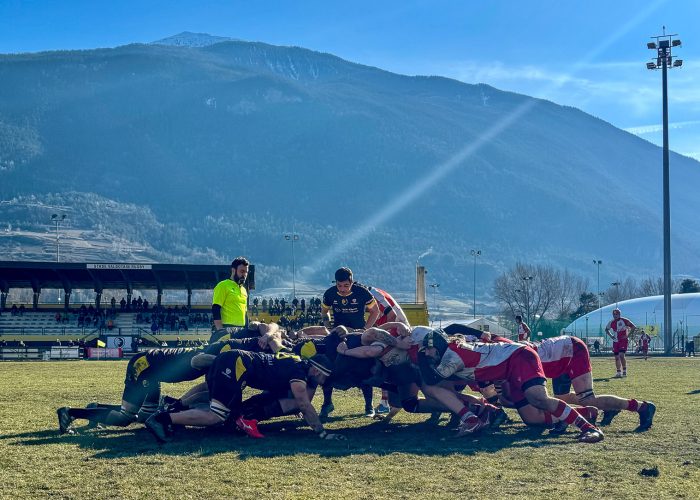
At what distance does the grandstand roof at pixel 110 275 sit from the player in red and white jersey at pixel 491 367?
1525 inches

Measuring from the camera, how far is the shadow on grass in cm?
1014

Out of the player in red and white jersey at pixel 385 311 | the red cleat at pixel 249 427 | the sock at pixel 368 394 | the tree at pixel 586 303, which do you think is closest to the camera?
the red cleat at pixel 249 427

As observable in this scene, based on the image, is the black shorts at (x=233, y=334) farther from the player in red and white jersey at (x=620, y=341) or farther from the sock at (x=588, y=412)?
the player in red and white jersey at (x=620, y=341)

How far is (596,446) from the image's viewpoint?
416 inches

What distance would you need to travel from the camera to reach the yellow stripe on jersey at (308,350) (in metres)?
11.5

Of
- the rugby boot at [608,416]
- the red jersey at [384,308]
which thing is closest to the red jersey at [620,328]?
the red jersey at [384,308]

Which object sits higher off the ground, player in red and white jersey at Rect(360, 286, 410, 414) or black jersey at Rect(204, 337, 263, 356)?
player in red and white jersey at Rect(360, 286, 410, 414)

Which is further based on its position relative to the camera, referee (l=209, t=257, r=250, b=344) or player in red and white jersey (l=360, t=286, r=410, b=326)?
player in red and white jersey (l=360, t=286, r=410, b=326)

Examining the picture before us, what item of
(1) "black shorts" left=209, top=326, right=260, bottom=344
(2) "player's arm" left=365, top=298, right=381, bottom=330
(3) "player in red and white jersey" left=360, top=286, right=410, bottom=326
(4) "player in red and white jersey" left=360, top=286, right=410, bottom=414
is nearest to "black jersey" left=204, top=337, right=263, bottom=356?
(1) "black shorts" left=209, top=326, right=260, bottom=344

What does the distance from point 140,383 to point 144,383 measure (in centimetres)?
6

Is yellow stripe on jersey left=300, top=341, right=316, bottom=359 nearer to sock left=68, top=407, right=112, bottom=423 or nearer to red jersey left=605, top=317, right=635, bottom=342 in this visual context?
sock left=68, top=407, right=112, bottom=423

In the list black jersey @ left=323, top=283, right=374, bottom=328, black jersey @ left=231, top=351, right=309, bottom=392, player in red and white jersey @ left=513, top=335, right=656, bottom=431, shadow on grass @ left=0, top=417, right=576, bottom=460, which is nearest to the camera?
shadow on grass @ left=0, top=417, right=576, bottom=460

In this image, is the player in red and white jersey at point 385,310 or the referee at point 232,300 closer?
the referee at point 232,300

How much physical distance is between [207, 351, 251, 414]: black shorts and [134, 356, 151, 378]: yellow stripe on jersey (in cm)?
127
